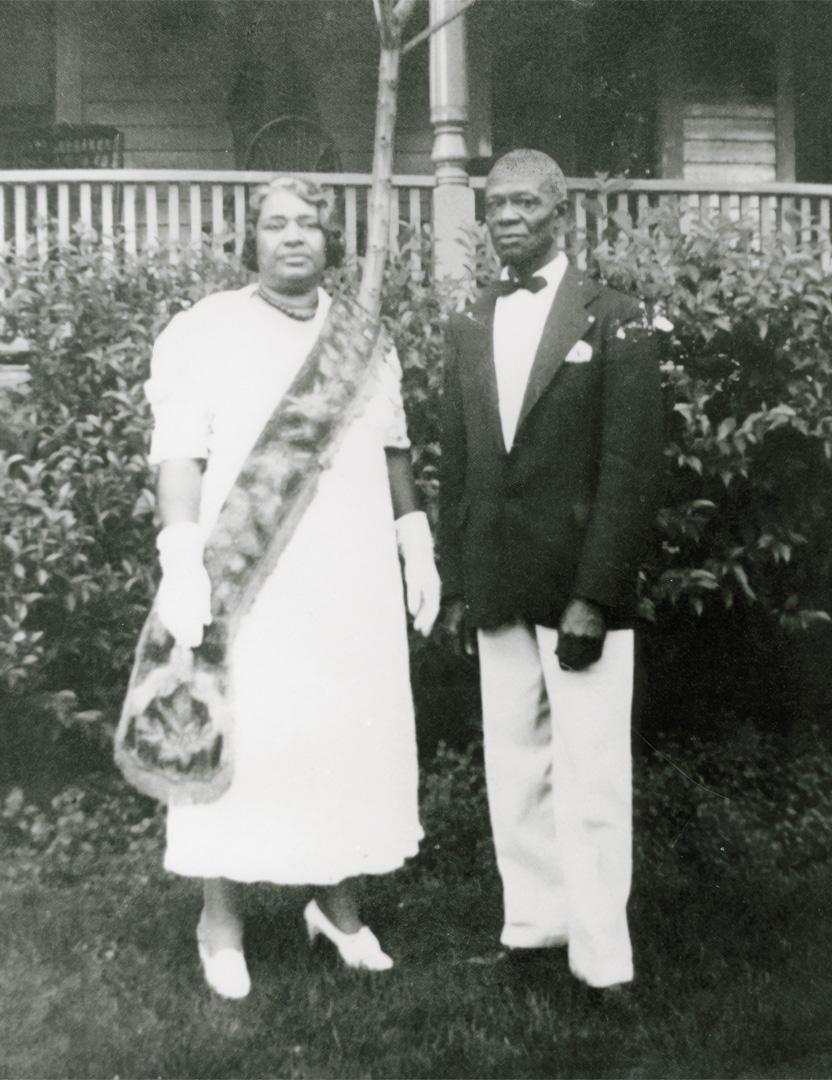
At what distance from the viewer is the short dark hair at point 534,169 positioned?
2572 millimetres

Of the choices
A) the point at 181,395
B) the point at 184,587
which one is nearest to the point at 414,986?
the point at 184,587

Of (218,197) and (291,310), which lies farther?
(218,197)

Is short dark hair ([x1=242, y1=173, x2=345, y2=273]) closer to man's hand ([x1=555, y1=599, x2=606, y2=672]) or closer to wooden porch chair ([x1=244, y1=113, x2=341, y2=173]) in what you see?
man's hand ([x1=555, y1=599, x2=606, y2=672])

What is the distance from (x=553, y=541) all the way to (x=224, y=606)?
31.6 inches

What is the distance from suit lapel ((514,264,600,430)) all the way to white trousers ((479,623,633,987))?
24.0 inches

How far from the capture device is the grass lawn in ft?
8.29

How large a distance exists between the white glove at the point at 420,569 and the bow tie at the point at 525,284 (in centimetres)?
61

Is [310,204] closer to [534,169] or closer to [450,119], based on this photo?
[534,169]

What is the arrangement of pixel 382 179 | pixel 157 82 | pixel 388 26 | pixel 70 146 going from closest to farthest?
1. pixel 382 179
2. pixel 388 26
3. pixel 70 146
4. pixel 157 82

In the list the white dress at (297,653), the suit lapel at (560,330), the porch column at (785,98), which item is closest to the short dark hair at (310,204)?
the white dress at (297,653)

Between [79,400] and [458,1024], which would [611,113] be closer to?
[79,400]

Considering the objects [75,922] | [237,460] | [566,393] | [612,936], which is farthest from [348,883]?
[566,393]

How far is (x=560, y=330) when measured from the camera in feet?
8.64

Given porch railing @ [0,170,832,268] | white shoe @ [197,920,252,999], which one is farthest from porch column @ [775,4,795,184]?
white shoe @ [197,920,252,999]
